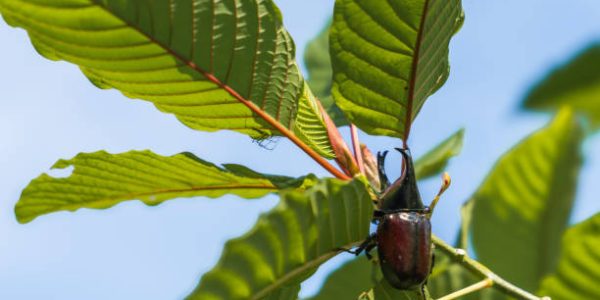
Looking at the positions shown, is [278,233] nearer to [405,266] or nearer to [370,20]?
[405,266]

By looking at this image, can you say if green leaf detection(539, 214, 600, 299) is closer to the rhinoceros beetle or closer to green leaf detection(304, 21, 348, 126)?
the rhinoceros beetle

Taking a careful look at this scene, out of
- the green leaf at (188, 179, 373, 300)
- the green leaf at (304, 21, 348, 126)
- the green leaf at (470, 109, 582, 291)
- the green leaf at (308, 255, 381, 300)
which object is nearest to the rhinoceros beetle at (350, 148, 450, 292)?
the green leaf at (188, 179, 373, 300)

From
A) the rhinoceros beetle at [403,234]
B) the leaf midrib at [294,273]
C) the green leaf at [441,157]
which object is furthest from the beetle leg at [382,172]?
the green leaf at [441,157]

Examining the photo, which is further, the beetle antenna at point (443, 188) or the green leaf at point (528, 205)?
the beetle antenna at point (443, 188)

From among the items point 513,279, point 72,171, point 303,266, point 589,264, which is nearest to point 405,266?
point 303,266

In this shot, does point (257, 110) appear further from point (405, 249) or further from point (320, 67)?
point (320, 67)

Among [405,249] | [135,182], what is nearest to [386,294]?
[405,249]

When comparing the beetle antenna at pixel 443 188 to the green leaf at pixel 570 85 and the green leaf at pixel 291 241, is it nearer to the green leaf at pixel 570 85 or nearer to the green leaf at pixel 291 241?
the green leaf at pixel 291 241
